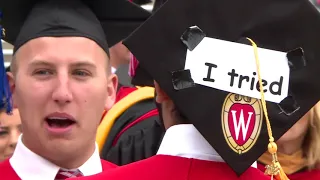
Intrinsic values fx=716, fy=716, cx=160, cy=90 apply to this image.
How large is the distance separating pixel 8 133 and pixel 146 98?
0.70 metres

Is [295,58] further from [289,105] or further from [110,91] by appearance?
[110,91]

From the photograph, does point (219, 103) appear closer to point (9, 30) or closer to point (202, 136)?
point (202, 136)

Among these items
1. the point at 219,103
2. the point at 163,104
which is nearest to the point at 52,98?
the point at 163,104

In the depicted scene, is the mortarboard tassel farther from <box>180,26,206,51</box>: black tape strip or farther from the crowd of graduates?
<box>180,26,206,51</box>: black tape strip

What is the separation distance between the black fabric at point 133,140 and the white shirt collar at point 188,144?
120 centimetres

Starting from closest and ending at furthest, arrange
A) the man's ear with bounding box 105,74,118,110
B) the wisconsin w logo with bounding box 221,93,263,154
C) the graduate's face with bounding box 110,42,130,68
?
1. the wisconsin w logo with bounding box 221,93,263,154
2. the man's ear with bounding box 105,74,118,110
3. the graduate's face with bounding box 110,42,130,68

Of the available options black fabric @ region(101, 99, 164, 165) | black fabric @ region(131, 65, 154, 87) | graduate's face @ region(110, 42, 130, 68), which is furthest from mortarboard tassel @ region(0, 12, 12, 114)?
graduate's face @ region(110, 42, 130, 68)

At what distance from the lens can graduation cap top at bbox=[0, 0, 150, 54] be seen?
2293mm

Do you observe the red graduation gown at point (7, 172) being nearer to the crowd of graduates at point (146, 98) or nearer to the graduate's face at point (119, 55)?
the crowd of graduates at point (146, 98)

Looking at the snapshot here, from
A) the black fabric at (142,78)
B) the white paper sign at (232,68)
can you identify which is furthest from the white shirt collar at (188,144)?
the black fabric at (142,78)

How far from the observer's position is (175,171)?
1672 mm

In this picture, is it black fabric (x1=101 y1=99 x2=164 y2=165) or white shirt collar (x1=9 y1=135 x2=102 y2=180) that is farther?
black fabric (x1=101 y1=99 x2=164 y2=165)

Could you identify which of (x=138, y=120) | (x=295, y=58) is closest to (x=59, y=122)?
(x=295, y=58)

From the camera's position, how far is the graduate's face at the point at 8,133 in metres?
2.97
